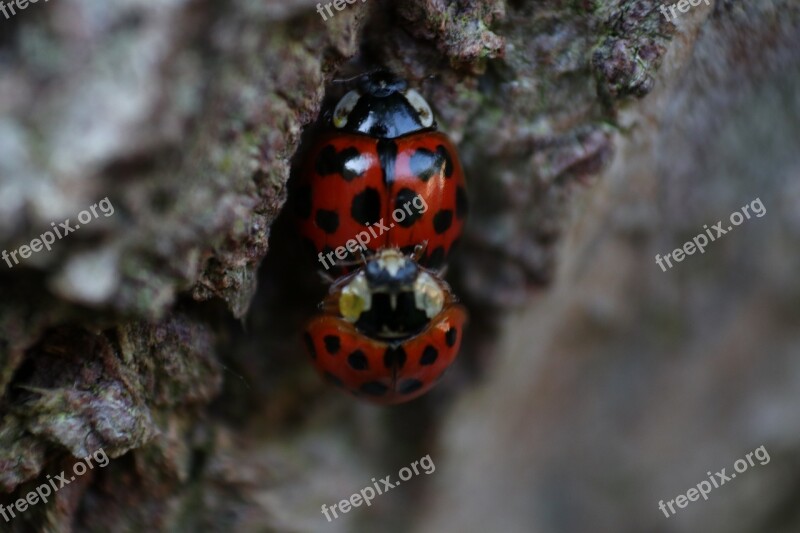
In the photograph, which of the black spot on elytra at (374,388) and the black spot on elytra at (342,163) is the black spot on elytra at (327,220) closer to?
the black spot on elytra at (342,163)

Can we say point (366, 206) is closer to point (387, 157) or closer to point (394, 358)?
point (387, 157)

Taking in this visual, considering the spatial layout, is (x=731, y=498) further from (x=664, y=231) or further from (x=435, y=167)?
(x=435, y=167)

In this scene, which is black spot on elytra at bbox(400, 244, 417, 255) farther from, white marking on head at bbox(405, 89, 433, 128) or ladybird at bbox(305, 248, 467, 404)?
white marking on head at bbox(405, 89, 433, 128)

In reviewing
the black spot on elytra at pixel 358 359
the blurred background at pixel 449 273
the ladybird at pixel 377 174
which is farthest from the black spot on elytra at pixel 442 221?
the black spot on elytra at pixel 358 359

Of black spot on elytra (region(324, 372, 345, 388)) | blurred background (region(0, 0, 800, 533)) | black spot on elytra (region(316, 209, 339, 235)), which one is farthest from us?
black spot on elytra (region(324, 372, 345, 388))

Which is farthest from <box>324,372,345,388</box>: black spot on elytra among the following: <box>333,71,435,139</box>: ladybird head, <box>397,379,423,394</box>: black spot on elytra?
<box>333,71,435,139</box>: ladybird head

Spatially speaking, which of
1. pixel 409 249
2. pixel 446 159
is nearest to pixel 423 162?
pixel 446 159
